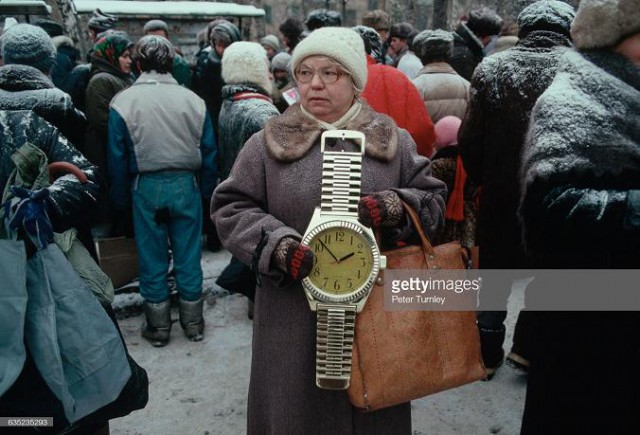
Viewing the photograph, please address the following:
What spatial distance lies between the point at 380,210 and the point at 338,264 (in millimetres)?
222

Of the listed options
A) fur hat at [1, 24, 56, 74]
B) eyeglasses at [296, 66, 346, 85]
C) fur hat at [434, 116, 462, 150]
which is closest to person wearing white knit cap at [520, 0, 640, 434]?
eyeglasses at [296, 66, 346, 85]

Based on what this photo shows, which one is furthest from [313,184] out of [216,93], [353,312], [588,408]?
[216,93]

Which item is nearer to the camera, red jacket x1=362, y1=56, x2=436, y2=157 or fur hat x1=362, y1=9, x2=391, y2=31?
red jacket x1=362, y1=56, x2=436, y2=157

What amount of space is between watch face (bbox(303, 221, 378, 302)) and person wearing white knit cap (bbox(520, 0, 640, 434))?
1.88 feet

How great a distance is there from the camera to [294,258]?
5.85 feet

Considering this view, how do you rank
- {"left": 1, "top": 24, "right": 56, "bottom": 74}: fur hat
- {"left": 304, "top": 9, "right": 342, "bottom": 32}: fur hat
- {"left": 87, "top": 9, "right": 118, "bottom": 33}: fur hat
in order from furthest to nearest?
{"left": 87, "top": 9, "right": 118, "bottom": 33}: fur hat → {"left": 304, "top": 9, "right": 342, "bottom": 32}: fur hat → {"left": 1, "top": 24, "right": 56, "bottom": 74}: fur hat

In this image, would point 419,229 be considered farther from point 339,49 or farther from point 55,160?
point 55,160

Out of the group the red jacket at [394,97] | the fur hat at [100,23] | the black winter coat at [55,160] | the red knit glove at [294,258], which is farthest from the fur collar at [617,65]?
the fur hat at [100,23]

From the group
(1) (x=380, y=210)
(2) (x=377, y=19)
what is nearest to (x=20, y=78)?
(1) (x=380, y=210)

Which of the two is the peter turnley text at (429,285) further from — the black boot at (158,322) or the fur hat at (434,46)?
the fur hat at (434,46)

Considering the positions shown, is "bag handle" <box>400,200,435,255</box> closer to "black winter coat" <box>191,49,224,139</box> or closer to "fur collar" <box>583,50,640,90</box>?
"fur collar" <box>583,50,640,90</box>

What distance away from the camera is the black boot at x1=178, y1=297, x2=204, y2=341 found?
415 centimetres

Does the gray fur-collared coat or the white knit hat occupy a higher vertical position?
the white knit hat

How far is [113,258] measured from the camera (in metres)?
4.52
